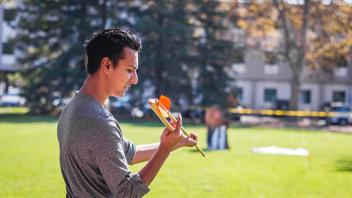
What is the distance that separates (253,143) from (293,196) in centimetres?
1137

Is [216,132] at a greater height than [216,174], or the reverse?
[216,174]

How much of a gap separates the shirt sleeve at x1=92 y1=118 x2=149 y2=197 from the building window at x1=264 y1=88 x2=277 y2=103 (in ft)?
194

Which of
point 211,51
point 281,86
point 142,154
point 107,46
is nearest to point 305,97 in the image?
point 281,86

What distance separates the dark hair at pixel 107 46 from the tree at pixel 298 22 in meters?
39.9

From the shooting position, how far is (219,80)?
4106cm

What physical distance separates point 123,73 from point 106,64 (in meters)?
0.10

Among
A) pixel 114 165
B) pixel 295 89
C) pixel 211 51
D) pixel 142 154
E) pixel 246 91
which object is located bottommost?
pixel 246 91

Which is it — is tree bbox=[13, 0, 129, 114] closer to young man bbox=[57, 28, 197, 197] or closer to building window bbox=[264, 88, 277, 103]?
building window bbox=[264, 88, 277, 103]

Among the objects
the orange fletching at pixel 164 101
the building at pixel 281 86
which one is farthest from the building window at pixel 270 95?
the orange fletching at pixel 164 101

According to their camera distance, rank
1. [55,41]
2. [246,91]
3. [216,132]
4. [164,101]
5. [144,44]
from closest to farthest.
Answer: [164,101] → [216,132] → [144,44] → [55,41] → [246,91]

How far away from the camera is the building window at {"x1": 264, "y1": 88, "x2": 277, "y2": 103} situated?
61094mm

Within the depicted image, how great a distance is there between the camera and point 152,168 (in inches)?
116

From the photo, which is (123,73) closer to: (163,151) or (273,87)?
A: (163,151)

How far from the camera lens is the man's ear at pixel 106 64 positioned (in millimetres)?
2939
